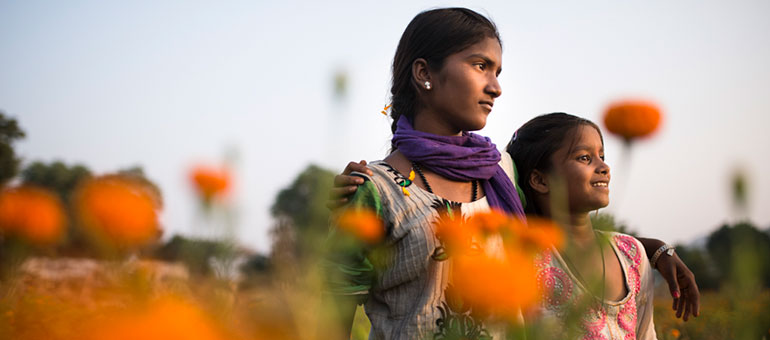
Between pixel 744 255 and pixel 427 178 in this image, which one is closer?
pixel 744 255

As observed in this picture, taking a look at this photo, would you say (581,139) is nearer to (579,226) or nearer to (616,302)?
(579,226)

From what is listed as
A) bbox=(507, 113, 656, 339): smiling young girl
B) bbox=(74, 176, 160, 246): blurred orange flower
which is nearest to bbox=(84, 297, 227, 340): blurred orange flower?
bbox=(74, 176, 160, 246): blurred orange flower

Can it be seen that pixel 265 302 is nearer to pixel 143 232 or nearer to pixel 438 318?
pixel 143 232

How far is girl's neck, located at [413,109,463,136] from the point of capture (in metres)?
1.62

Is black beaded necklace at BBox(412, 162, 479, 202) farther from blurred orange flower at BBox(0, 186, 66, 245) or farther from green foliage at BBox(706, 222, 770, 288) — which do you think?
blurred orange flower at BBox(0, 186, 66, 245)

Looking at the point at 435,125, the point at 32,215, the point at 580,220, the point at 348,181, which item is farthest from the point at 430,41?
the point at 32,215

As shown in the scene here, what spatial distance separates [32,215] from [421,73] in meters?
1.42

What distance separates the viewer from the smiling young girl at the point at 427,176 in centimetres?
139

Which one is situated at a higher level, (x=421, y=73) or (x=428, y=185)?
(x=421, y=73)

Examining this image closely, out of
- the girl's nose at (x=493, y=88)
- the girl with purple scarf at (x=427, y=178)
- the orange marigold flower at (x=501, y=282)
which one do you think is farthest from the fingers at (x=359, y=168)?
the orange marigold flower at (x=501, y=282)

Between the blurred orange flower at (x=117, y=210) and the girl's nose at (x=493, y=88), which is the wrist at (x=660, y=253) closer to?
the girl's nose at (x=493, y=88)

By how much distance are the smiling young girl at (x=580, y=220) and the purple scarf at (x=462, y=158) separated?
0.15 meters

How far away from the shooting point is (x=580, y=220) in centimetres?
181

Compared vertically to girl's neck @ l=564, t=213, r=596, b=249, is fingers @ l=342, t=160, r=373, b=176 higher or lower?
higher
